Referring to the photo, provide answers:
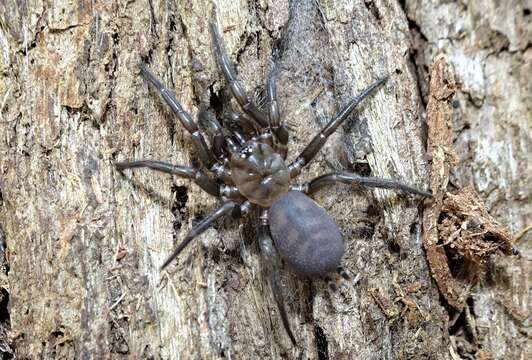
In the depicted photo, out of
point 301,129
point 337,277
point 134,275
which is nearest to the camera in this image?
point 134,275

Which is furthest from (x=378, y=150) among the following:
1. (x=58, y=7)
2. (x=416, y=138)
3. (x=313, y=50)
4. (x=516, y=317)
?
(x=58, y=7)

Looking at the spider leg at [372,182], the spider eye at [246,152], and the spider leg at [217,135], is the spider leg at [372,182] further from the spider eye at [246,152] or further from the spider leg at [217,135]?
the spider leg at [217,135]

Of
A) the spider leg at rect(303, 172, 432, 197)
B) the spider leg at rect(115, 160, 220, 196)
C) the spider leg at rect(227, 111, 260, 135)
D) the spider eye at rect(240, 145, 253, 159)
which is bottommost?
the spider leg at rect(303, 172, 432, 197)

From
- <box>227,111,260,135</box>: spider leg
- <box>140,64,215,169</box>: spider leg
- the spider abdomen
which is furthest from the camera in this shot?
<box>227,111,260,135</box>: spider leg

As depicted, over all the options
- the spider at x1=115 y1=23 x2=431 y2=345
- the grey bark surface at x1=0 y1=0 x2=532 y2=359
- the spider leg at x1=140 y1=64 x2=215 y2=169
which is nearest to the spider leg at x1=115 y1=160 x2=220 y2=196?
the spider at x1=115 y1=23 x2=431 y2=345

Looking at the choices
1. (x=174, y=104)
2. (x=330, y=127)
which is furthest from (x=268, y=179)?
(x=174, y=104)

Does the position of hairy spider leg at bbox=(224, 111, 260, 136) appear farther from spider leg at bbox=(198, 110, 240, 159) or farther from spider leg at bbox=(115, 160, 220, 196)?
spider leg at bbox=(115, 160, 220, 196)

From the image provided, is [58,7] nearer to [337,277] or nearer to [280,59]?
[280,59]
